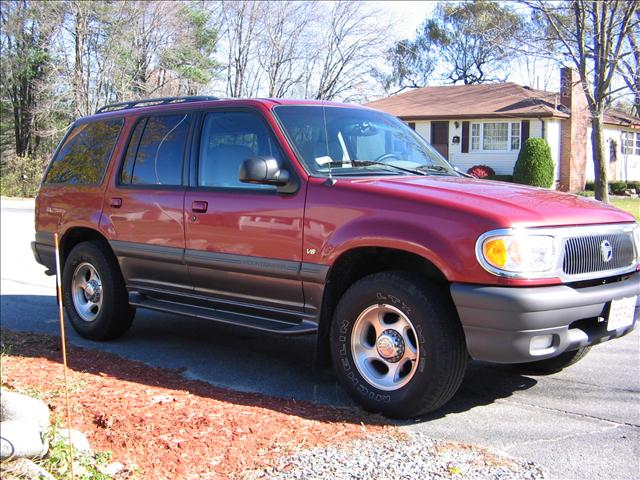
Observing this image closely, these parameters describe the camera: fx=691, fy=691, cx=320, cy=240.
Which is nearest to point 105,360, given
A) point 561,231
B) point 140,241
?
point 140,241

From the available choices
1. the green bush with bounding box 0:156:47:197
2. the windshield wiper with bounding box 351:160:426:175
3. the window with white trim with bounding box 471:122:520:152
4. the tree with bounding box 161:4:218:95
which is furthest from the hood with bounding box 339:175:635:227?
the green bush with bounding box 0:156:47:197

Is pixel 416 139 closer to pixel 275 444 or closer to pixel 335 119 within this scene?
pixel 335 119

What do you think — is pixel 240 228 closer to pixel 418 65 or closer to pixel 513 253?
pixel 513 253

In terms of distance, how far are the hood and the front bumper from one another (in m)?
0.40

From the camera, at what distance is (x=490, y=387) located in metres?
5.04

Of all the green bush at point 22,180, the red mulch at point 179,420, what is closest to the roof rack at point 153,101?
the red mulch at point 179,420

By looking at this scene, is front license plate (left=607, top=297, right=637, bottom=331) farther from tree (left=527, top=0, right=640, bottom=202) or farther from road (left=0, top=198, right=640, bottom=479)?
tree (left=527, top=0, right=640, bottom=202)

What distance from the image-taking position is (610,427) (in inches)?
167

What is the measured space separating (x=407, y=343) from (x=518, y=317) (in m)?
0.75

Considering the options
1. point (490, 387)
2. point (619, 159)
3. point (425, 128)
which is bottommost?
point (490, 387)

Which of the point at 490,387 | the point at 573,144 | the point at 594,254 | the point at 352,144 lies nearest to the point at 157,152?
the point at 352,144

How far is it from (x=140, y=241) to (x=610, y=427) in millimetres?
3835

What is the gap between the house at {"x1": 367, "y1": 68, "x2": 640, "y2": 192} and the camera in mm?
30266

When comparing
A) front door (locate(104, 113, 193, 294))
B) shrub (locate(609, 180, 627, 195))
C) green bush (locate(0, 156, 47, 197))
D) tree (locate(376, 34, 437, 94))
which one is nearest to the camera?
front door (locate(104, 113, 193, 294))
